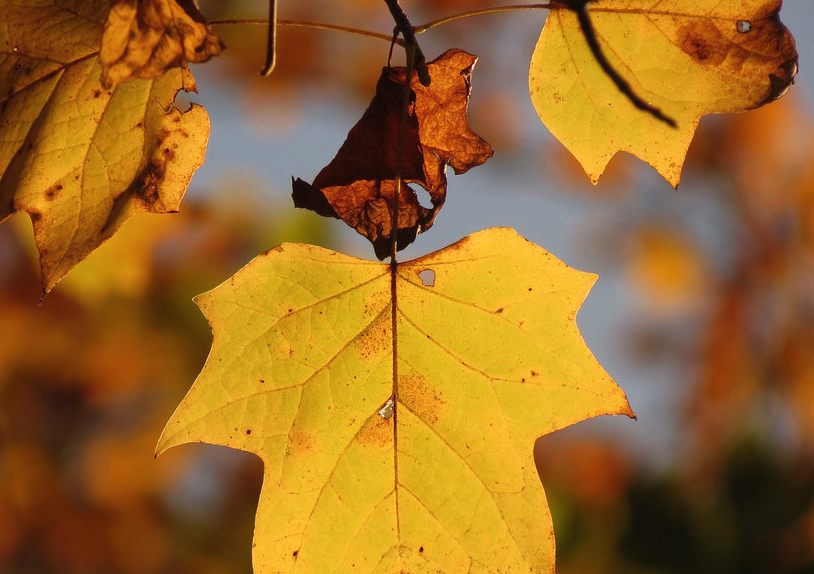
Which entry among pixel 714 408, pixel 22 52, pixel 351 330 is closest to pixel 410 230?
pixel 351 330

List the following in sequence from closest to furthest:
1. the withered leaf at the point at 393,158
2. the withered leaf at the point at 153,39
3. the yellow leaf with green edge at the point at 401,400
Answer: the withered leaf at the point at 153,39 < the yellow leaf with green edge at the point at 401,400 < the withered leaf at the point at 393,158

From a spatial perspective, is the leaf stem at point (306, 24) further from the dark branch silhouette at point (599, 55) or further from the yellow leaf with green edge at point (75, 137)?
the dark branch silhouette at point (599, 55)

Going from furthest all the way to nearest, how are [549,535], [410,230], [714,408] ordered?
[714,408], [410,230], [549,535]

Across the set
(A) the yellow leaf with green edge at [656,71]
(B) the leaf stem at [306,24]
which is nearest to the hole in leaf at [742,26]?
(A) the yellow leaf with green edge at [656,71]

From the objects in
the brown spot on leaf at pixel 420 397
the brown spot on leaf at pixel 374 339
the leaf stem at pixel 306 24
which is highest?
the leaf stem at pixel 306 24

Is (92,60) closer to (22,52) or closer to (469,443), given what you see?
(22,52)

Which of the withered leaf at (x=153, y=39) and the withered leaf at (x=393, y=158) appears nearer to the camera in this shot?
the withered leaf at (x=153, y=39)

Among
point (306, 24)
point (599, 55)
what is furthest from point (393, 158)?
point (599, 55)
